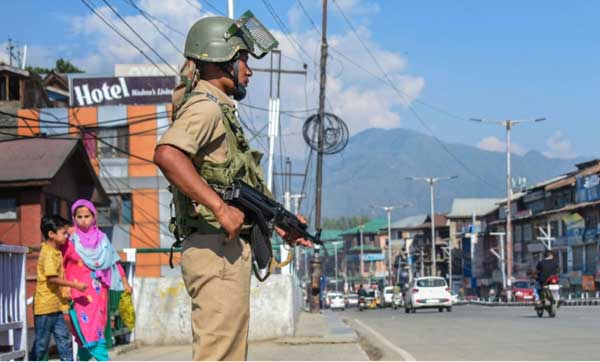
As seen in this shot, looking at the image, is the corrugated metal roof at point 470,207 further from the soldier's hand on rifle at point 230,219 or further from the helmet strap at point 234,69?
the soldier's hand on rifle at point 230,219

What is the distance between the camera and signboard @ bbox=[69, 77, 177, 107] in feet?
164

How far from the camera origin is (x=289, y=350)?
43.8ft

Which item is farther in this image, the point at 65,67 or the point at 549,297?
the point at 65,67

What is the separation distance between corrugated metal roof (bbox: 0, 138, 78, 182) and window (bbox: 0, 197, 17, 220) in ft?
3.81

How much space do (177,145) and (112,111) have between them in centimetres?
4552

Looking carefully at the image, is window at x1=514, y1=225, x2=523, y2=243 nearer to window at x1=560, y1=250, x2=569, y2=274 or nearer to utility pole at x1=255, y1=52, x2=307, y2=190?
window at x1=560, y1=250, x2=569, y2=274

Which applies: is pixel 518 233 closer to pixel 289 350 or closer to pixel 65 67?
pixel 65 67

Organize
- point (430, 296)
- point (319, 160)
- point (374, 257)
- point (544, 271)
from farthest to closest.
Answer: point (374, 257)
point (430, 296)
point (319, 160)
point (544, 271)

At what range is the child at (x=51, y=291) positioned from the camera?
8.79 meters

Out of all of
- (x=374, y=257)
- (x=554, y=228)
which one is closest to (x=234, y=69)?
(x=554, y=228)

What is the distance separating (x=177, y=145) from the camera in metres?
4.39

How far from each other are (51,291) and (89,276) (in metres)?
0.36

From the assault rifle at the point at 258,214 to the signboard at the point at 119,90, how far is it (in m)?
45.8

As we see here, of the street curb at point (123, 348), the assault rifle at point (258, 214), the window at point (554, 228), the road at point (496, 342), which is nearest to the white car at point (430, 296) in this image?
the road at point (496, 342)
